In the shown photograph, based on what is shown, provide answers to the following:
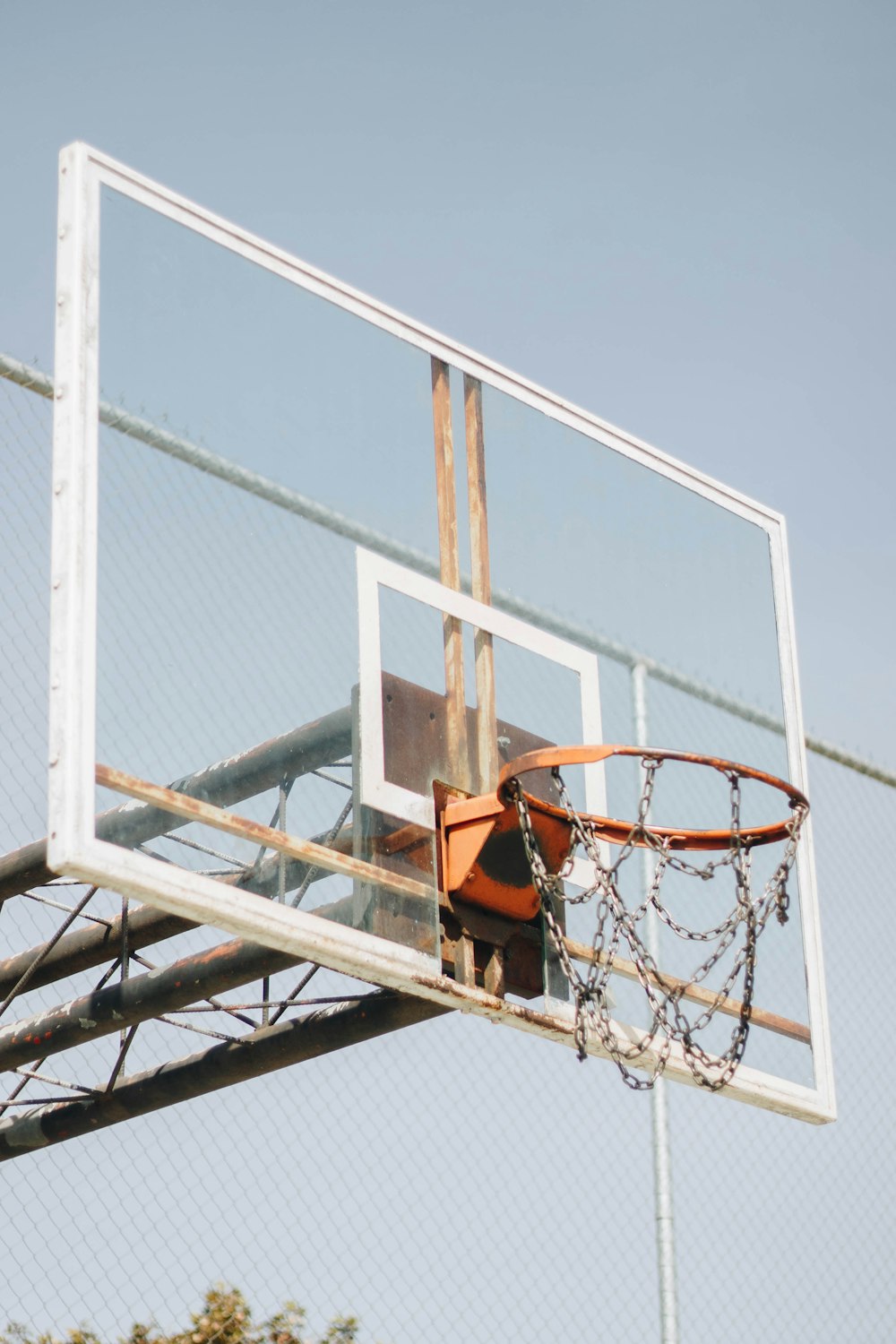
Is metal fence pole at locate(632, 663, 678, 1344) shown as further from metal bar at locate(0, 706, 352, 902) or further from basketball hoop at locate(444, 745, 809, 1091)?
metal bar at locate(0, 706, 352, 902)

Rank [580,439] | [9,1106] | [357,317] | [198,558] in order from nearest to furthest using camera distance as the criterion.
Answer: [198,558] < [357,317] < [580,439] < [9,1106]

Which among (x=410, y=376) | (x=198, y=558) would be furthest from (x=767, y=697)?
(x=198, y=558)

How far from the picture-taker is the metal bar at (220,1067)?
6.42m

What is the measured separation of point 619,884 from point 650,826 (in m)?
0.36

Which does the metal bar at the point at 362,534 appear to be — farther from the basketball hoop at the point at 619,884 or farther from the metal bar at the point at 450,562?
the basketball hoop at the point at 619,884

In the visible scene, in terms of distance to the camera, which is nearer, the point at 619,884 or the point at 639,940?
the point at 639,940

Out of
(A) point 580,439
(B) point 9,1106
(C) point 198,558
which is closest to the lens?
(C) point 198,558

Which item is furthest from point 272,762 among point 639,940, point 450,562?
point 639,940

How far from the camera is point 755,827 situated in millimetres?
5961

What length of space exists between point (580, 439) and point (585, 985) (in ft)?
6.17

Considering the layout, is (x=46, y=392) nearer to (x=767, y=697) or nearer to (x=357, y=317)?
(x=357, y=317)

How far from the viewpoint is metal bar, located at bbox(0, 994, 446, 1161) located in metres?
6.42

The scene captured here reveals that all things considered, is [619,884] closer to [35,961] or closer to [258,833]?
[258,833]

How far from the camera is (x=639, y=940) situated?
606 centimetres
